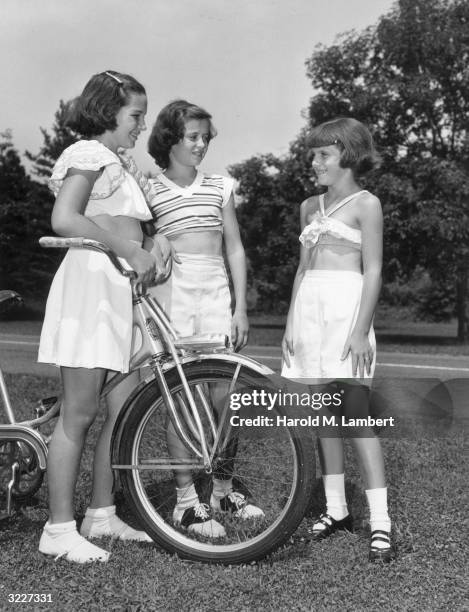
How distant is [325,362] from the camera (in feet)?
11.3

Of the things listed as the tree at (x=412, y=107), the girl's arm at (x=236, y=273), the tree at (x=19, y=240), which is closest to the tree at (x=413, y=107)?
the tree at (x=412, y=107)

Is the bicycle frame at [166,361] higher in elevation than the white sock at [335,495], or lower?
higher

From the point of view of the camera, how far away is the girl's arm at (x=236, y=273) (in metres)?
3.68

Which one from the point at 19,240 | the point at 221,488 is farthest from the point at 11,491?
the point at 19,240

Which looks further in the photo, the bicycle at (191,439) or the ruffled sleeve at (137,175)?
the ruffled sleeve at (137,175)

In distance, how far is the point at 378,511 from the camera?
10.8 feet

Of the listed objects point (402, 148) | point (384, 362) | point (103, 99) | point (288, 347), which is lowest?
point (384, 362)

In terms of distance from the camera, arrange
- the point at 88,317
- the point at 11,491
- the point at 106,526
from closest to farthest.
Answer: the point at 88,317
the point at 11,491
the point at 106,526

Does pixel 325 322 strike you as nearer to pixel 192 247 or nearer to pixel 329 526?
pixel 192 247

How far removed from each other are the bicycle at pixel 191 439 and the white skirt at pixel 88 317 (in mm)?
81

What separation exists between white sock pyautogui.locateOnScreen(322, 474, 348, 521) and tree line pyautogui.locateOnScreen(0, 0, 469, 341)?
17.6 metres

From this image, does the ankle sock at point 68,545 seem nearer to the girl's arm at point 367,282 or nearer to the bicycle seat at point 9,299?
the bicycle seat at point 9,299

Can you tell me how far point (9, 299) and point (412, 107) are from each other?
20.6 m

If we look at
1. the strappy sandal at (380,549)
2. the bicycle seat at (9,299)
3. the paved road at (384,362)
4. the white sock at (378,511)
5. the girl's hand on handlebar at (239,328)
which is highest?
the bicycle seat at (9,299)
